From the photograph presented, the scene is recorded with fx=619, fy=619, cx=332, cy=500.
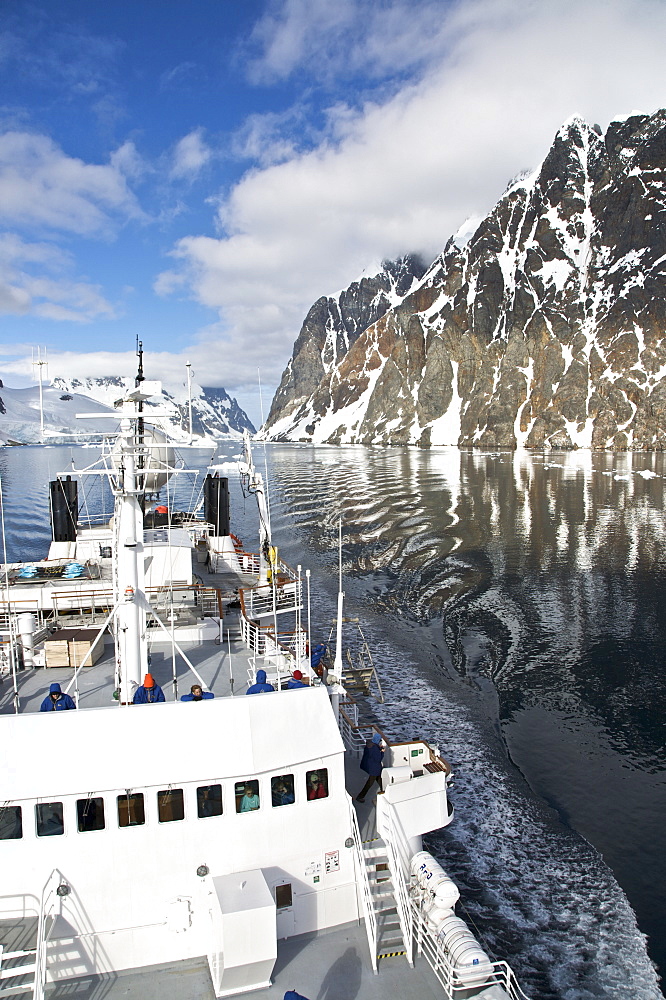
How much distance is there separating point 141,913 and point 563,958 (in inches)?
369

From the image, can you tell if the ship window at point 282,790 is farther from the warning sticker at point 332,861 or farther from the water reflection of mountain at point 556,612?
the water reflection of mountain at point 556,612

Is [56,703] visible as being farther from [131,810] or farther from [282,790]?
[282,790]

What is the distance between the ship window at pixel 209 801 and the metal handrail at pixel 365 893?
2.39m

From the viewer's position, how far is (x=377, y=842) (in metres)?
11.9

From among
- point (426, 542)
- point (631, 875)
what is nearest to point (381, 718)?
point (631, 875)

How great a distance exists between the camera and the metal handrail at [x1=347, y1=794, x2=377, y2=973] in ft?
33.9

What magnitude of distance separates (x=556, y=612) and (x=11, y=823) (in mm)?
30442

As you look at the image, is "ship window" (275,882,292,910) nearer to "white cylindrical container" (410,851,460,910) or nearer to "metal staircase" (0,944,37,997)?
"white cylindrical container" (410,851,460,910)

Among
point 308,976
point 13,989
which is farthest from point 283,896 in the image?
point 13,989

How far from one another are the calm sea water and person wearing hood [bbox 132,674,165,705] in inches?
368

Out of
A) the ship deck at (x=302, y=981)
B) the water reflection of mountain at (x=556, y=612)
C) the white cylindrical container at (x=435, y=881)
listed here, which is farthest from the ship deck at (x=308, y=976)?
the water reflection of mountain at (x=556, y=612)

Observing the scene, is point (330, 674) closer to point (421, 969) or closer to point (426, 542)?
point (421, 969)

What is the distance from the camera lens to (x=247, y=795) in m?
10.7

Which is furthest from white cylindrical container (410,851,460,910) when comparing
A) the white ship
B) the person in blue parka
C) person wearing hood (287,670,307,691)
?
person wearing hood (287,670,307,691)
